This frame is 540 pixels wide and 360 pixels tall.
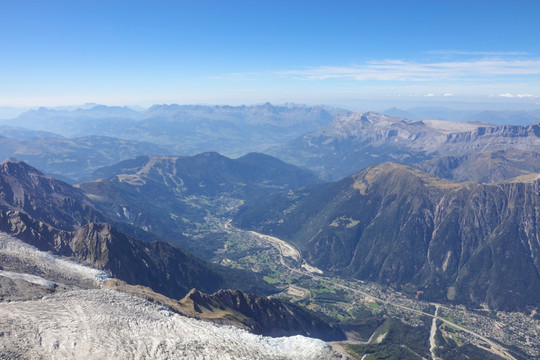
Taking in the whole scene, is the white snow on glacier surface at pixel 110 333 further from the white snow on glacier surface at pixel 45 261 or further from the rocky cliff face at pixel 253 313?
the white snow on glacier surface at pixel 45 261

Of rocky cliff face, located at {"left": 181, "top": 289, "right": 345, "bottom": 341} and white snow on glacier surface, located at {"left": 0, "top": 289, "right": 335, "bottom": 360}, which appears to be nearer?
white snow on glacier surface, located at {"left": 0, "top": 289, "right": 335, "bottom": 360}

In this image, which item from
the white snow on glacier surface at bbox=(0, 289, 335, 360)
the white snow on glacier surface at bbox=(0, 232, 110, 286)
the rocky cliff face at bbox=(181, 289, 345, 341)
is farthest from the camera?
the rocky cliff face at bbox=(181, 289, 345, 341)

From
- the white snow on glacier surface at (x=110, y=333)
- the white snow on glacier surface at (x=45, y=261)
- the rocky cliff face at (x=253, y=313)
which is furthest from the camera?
the rocky cliff face at (x=253, y=313)

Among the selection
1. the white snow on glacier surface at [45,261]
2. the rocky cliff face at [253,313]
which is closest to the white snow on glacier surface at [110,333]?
the rocky cliff face at [253,313]

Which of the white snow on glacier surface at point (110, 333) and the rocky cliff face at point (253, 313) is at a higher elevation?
the white snow on glacier surface at point (110, 333)

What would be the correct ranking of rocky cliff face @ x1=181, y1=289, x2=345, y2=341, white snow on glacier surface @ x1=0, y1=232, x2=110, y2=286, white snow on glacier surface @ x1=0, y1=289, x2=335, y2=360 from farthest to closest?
rocky cliff face @ x1=181, y1=289, x2=345, y2=341, white snow on glacier surface @ x1=0, y1=232, x2=110, y2=286, white snow on glacier surface @ x1=0, y1=289, x2=335, y2=360

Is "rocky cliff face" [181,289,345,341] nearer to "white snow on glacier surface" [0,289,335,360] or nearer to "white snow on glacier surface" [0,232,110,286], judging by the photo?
"white snow on glacier surface" [0,289,335,360]

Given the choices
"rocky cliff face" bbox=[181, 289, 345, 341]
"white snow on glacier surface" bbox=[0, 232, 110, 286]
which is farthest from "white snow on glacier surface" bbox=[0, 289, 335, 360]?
"white snow on glacier surface" bbox=[0, 232, 110, 286]

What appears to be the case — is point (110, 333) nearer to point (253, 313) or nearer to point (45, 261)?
point (45, 261)

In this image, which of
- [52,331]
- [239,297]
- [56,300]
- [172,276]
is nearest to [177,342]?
[52,331]

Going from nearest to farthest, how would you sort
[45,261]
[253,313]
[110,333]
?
1. [110,333]
2. [45,261]
3. [253,313]

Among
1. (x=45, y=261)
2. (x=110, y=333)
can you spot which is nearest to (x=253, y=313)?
(x=45, y=261)
